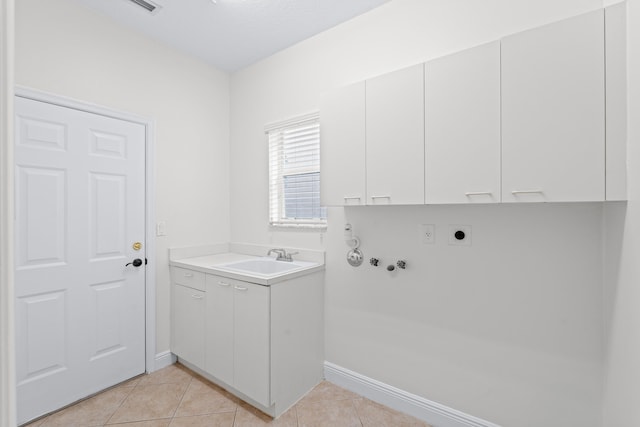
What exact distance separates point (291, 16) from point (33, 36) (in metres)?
1.68

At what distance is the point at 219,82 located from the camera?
119 inches

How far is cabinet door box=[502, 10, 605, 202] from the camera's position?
1.20 metres

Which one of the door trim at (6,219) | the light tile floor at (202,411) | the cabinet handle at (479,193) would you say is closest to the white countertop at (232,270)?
the light tile floor at (202,411)

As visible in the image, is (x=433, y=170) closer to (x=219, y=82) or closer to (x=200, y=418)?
(x=200, y=418)

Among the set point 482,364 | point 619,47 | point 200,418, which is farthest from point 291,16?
point 200,418

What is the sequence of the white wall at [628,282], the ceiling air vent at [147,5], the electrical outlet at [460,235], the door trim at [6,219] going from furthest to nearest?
the ceiling air vent at [147,5]
the electrical outlet at [460,235]
the white wall at [628,282]
the door trim at [6,219]

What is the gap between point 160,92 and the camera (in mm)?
2568

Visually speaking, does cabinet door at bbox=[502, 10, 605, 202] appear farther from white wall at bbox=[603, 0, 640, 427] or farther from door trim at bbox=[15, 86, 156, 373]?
door trim at bbox=[15, 86, 156, 373]

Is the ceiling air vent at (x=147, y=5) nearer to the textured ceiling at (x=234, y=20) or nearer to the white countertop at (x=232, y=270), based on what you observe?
the textured ceiling at (x=234, y=20)

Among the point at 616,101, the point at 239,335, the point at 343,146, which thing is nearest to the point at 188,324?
the point at 239,335

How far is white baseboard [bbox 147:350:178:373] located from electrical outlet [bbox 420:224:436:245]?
7.72ft

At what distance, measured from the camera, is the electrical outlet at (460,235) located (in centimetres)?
176

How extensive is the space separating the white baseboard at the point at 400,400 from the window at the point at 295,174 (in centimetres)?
116

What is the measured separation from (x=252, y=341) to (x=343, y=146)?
1.43 metres
